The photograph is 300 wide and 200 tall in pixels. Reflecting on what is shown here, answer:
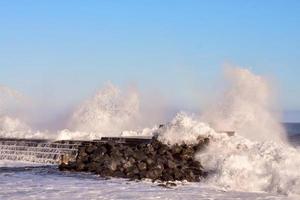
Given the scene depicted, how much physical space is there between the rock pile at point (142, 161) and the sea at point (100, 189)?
2.19 feet

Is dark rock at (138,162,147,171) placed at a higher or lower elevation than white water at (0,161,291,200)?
higher

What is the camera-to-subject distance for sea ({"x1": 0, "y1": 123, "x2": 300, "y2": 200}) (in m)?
13.7

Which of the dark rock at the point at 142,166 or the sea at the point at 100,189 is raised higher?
the dark rock at the point at 142,166

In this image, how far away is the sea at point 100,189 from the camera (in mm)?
13727

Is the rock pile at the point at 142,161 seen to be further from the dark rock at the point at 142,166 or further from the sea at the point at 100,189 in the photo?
the sea at the point at 100,189

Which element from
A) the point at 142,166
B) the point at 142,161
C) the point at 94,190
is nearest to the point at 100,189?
the point at 94,190

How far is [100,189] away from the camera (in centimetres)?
1473

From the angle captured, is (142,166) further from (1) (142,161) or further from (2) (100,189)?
(2) (100,189)

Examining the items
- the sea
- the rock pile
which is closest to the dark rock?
the rock pile

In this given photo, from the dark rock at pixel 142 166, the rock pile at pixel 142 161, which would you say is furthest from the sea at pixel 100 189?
the dark rock at pixel 142 166

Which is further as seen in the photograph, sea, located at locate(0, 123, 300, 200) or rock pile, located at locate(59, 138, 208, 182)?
rock pile, located at locate(59, 138, 208, 182)

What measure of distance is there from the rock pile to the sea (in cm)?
67

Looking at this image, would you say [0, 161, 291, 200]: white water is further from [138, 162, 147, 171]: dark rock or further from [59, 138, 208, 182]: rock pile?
[138, 162, 147, 171]: dark rock

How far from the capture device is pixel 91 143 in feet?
72.2
